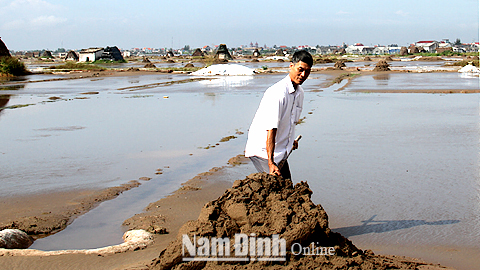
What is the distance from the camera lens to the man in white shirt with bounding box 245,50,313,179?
3500mm

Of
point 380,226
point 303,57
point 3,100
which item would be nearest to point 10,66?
point 3,100

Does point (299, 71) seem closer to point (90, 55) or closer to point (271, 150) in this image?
point (271, 150)

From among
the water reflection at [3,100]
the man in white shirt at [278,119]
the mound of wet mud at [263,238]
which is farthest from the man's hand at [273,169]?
the water reflection at [3,100]

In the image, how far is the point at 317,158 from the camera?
291 inches

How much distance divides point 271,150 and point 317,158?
3.98 metres

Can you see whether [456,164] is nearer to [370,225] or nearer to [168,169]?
[370,225]

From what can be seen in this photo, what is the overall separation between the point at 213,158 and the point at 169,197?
216 centimetres

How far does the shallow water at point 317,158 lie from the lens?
473 cm

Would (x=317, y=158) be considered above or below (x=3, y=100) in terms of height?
below

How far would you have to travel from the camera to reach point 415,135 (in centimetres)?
930

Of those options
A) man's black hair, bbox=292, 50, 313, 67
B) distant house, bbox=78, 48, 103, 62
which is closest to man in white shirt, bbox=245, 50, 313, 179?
man's black hair, bbox=292, 50, 313, 67

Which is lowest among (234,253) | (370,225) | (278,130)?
(370,225)

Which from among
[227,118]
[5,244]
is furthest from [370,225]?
[227,118]

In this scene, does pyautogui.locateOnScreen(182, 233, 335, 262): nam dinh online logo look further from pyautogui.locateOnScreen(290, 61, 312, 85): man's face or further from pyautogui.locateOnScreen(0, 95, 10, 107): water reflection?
pyautogui.locateOnScreen(0, 95, 10, 107): water reflection
